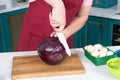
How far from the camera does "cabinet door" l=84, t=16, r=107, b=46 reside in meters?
2.21

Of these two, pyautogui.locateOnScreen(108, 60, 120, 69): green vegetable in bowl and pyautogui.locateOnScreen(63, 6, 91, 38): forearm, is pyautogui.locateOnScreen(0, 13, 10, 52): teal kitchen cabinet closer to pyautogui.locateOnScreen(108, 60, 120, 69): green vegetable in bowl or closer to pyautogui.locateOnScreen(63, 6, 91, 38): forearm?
pyautogui.locateOnScreen(63, 6, 91, 38): forearm

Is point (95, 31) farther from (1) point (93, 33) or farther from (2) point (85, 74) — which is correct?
(2) point (85, 74)

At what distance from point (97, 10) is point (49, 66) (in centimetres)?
127

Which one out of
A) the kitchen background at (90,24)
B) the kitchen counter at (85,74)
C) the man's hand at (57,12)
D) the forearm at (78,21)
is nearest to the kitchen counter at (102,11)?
the kitchen background at (90,24)

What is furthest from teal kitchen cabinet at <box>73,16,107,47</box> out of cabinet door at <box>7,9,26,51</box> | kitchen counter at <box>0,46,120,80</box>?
kitchen counter at <box>0,46,120,80</box>

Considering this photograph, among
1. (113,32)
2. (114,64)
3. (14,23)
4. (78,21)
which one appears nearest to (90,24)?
(113,32)

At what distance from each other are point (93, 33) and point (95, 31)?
0.03 metres

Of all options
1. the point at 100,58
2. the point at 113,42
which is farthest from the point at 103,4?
the point at 100,58

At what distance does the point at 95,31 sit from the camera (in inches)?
90.6

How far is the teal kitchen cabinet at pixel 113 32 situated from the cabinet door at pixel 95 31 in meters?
0.04

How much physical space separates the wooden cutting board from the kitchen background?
3.50 ft

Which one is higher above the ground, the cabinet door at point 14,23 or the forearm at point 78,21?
the forearm at point 78,21

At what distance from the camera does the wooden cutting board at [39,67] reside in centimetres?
103

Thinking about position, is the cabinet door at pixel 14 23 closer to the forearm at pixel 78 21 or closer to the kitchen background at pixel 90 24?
the kitchen background at pixel 90 24
